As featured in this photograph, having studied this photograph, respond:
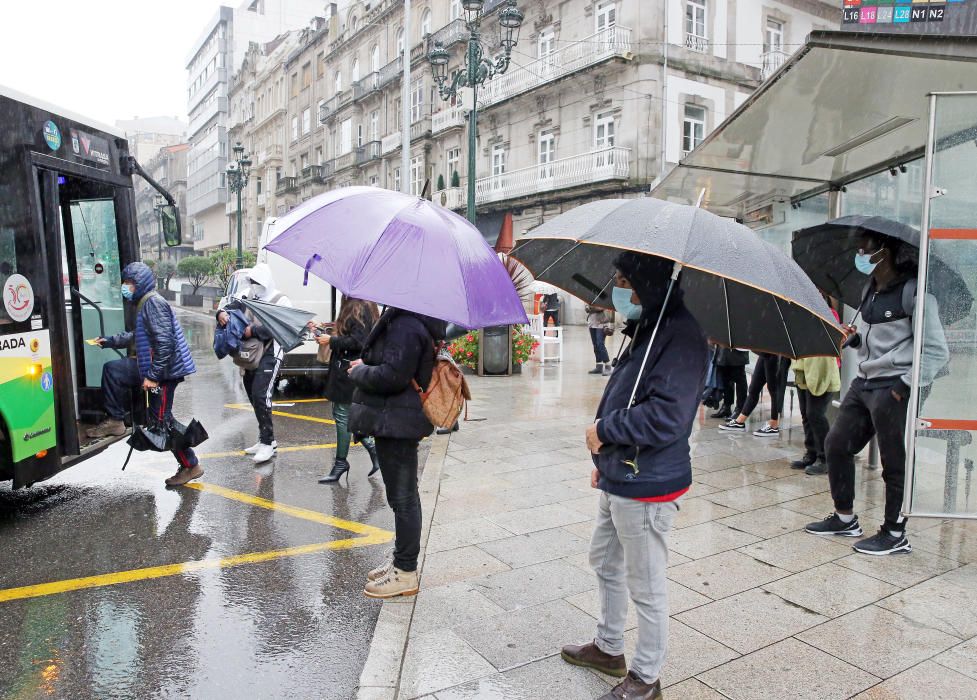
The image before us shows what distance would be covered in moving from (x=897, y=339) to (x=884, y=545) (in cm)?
126

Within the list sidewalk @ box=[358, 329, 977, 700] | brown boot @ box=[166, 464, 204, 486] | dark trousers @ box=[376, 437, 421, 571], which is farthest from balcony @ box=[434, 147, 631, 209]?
dark trousers @ box=[376, 437, 421, 571]

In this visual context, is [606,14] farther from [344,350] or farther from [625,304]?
[625,304]

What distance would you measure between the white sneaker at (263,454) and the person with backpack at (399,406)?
3416 mm

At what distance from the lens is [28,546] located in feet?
15.8

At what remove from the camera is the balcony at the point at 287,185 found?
50719 mm

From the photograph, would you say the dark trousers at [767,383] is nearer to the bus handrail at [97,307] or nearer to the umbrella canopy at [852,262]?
the umbrella canopy at [852,262]

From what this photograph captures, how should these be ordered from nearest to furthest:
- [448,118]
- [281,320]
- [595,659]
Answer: [595,659]
[281,320]
[448,118]

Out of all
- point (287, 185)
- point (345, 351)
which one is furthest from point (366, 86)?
point (345, 351)

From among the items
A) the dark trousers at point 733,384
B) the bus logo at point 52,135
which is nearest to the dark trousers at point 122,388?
the bus logo at point 52,135

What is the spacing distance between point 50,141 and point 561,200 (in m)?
23.5

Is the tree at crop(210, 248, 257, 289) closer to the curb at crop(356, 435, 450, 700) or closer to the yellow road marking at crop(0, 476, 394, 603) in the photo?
the yellow road marking at crop(0, 476, 394, 603)

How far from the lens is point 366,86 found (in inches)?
1649

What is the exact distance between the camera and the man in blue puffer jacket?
590 centimetres

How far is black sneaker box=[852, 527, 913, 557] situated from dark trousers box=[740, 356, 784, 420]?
3.50 m
